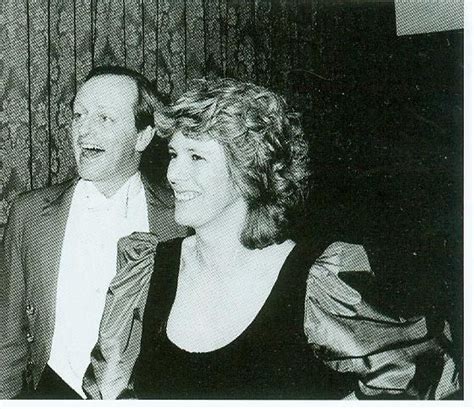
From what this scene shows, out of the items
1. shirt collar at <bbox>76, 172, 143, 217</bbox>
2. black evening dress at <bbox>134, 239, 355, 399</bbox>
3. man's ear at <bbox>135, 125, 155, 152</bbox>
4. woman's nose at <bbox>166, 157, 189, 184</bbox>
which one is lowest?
black evening dress at <bbox>134, 239, 355, 399</bbox>

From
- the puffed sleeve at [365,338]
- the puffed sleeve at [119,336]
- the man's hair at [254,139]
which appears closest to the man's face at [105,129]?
the man's hair at [254,139]

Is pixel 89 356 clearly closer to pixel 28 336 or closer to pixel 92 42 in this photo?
pixel 28 336

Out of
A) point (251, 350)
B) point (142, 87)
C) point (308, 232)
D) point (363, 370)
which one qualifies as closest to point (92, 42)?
point (142, 87)

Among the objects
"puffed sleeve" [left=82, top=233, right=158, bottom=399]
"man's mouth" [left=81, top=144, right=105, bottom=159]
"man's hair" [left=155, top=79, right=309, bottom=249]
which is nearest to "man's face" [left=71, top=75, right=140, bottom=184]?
"man's mouth" [left=81, top=144, right=105, bottom=159]

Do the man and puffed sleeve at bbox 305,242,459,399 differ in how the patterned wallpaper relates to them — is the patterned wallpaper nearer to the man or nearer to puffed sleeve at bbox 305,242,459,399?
the man

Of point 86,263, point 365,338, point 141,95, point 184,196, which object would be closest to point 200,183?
point 184,196

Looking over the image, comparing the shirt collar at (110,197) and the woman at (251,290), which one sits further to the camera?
the shirt collar at (110,197)

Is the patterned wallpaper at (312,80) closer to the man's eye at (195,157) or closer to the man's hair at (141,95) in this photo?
the man's hair at (141,95)

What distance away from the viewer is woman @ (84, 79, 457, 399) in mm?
2055

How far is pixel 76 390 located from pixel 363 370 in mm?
967

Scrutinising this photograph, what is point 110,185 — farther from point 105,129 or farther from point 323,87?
point 323,87

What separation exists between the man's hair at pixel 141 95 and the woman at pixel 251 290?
0.04 metres

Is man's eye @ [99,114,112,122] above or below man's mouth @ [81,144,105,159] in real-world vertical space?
above

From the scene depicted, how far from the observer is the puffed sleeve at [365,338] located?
2041mm
